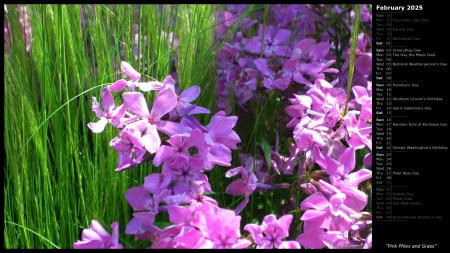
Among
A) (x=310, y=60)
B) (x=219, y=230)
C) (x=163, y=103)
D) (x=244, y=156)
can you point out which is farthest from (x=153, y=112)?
(x=310, y=60)

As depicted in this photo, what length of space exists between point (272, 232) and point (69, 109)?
1.49 feet

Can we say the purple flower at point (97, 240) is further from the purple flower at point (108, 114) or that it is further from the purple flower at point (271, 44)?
the purple flower at point (271, 44)

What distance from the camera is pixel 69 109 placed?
1.17m

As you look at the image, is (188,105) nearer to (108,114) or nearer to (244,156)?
(108,114)

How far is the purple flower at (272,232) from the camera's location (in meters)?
0.91

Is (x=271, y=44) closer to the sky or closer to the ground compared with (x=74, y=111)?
closer to the sky

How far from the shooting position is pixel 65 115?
1.19 m

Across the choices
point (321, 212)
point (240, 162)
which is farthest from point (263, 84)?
point (321, 212)

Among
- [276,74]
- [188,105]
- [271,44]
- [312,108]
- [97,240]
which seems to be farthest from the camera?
[271,44]

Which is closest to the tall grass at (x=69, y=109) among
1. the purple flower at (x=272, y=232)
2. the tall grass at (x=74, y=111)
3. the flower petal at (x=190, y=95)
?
the tall grass at (x=74, y=111)

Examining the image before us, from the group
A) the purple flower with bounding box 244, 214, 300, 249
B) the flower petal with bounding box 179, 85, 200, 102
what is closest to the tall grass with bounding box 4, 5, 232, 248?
the flower petal with bounding box 179, 85, 200, 102

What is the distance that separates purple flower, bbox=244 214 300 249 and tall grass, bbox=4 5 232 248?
24 cm
